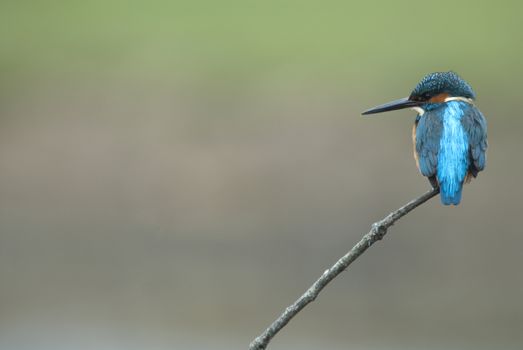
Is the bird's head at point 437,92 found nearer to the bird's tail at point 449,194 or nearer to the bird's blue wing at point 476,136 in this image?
the bird's blue wing at point 476,136

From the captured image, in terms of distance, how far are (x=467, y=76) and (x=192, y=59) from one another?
1697 millimetres

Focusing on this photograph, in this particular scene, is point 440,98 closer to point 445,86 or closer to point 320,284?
point 445,86

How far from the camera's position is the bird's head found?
3154 mm

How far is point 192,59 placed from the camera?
7590 millimetres

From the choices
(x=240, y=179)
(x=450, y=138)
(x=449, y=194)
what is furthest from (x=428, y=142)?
(x=240, y=179)

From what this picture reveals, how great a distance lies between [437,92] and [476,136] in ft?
0.94

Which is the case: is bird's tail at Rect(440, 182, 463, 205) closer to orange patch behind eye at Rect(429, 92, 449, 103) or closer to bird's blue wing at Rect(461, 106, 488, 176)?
bird's blue wing at Rect(461, 106, 488, 176)

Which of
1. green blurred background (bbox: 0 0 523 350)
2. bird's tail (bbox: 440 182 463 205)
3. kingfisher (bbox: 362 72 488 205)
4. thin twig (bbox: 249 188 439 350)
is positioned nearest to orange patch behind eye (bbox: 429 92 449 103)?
kingfisher (bbox: 362 72 488 205)

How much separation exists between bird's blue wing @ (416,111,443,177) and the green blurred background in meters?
2.57

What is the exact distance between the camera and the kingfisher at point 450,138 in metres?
2.85

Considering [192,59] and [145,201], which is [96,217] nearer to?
[145,201]

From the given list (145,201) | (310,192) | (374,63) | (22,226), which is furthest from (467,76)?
(22,226)

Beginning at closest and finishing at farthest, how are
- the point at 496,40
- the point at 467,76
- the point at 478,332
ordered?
the point at 478,332 < the point at 467,76 < the point at 496,40

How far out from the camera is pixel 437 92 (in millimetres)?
3186
